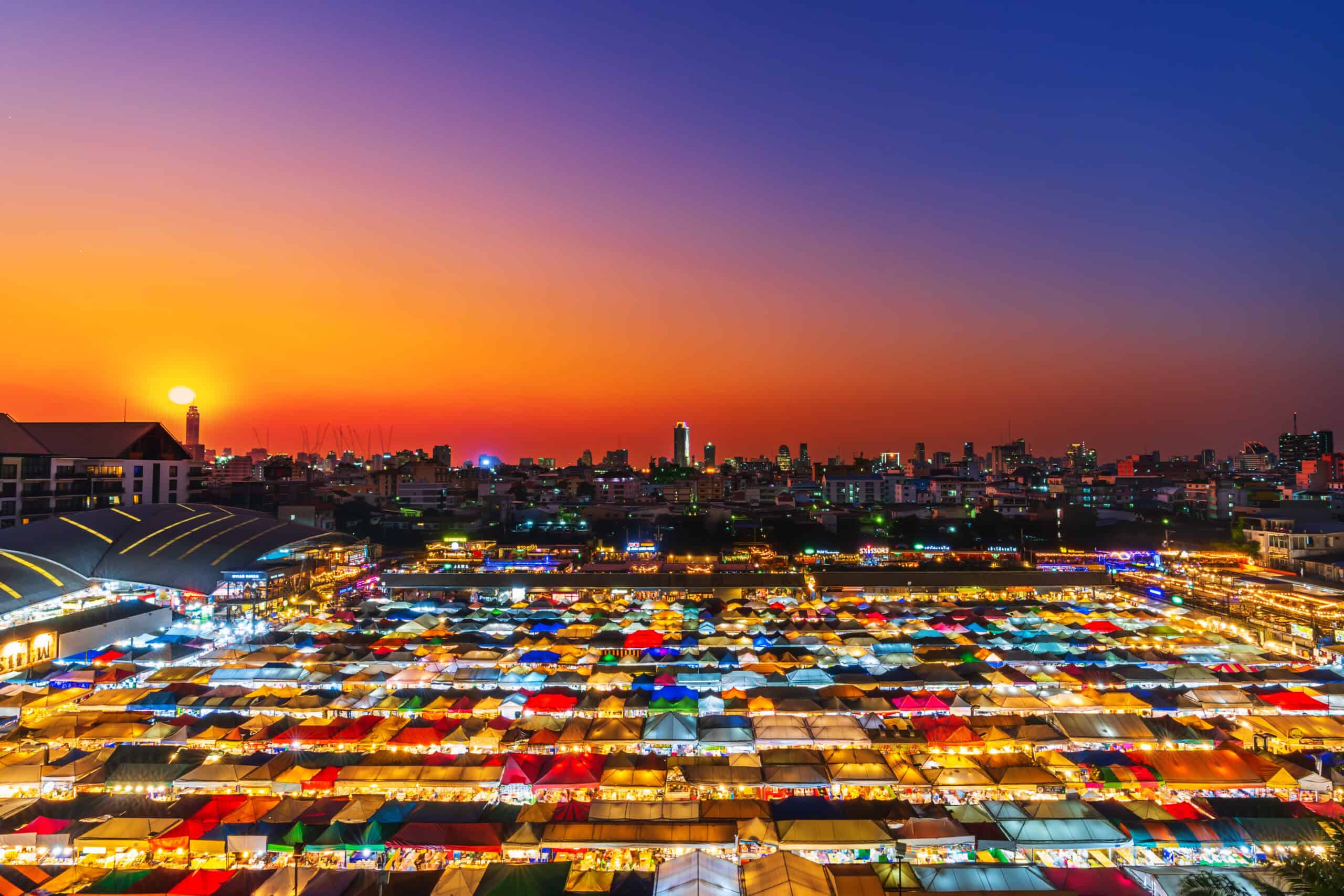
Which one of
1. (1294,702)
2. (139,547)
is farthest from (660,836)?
(139,547)

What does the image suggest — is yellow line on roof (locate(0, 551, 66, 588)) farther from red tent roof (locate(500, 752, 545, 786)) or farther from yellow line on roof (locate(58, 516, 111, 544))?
red tent roof (locate(500, 752, 545, 786))

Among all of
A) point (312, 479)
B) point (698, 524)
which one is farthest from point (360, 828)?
point (312, 479)

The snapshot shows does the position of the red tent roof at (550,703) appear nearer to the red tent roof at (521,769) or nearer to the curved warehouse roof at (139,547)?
the red tent roof at (521,769)

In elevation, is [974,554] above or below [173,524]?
below

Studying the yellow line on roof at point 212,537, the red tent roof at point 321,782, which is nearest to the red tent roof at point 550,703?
the red tent roof at point 321,782

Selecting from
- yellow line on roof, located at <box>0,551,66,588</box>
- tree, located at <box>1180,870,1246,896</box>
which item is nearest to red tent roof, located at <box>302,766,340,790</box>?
tree, located at <box>1180,870,1246,896</box>

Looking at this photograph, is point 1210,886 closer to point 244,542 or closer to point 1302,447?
point 244,542

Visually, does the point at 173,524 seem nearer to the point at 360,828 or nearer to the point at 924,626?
the point at 360,828
